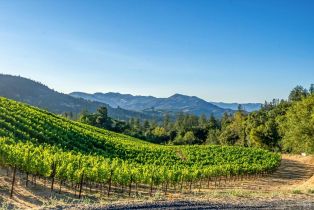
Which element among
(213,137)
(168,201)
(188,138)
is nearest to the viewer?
(168,201)

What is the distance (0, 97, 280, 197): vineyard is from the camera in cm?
3231

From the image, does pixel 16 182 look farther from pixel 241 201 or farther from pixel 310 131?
pixel 310 131

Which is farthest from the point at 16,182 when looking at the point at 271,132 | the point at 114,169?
the point at 271,132

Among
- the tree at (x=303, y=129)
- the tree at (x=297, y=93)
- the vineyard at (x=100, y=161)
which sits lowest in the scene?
Answer: the vineyard at (x=100, y=161)

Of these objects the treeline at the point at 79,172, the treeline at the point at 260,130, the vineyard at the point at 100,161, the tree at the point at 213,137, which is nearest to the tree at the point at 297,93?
the treeline at the point at 260,130

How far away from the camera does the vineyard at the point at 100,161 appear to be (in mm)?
32312

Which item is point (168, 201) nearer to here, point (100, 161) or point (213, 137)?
point (100, 161)

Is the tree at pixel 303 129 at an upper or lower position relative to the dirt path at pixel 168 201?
upper

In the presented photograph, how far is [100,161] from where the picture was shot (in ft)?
147

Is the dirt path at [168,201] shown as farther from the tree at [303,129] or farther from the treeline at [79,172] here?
the tree at [303,129]

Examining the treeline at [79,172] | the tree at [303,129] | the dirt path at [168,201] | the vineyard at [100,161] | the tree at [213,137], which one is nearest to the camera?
the dirt path at [168,201]

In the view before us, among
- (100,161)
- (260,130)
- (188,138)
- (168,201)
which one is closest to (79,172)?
(168,201)

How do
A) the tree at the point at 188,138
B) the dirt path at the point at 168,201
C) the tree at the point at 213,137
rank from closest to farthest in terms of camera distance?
the dirt path at the point at 168,201 < the tree at the point at 213,137 < the tree at the point at 188,138

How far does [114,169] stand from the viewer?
36.7 m
